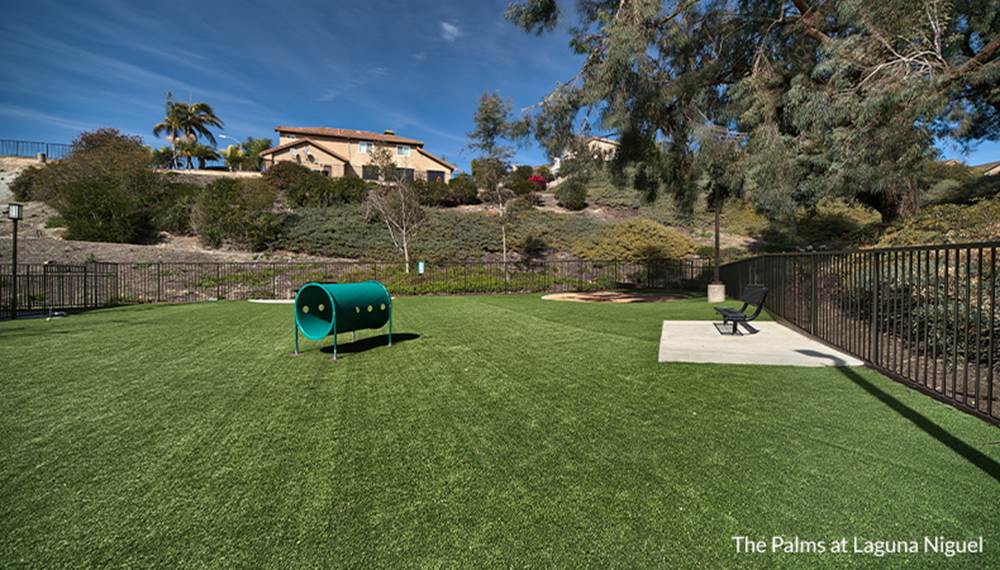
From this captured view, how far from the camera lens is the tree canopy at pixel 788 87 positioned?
9.04 metres

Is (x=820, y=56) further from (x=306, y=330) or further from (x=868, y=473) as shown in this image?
(x=306, y=330)

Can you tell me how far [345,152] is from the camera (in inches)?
1997

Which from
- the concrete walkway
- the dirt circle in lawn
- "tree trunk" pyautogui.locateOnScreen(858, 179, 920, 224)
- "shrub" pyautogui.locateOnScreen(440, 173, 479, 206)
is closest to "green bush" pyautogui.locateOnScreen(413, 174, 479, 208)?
"shrub" pyautogui.locateOnScreen(440, 173, 479, 206)

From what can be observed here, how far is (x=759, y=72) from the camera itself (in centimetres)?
1259

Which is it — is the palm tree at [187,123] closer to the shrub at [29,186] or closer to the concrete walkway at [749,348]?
the shrub at [29,186]

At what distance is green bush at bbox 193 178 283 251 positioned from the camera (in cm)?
2550

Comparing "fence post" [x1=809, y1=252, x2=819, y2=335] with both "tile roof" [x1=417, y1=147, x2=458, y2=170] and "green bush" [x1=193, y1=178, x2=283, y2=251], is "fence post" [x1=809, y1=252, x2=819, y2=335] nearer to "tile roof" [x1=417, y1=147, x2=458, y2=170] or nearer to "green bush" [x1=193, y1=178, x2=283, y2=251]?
"green bush" [x1=193, y1=178, x2=283, y2=251]

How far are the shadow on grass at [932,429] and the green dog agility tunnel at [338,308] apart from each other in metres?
5.90

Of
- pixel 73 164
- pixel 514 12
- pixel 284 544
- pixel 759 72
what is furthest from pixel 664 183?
pixel 73 164

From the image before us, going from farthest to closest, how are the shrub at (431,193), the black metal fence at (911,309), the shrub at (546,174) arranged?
the shrub at (546,174), the shrub at (431,193), the black metal fence at (911,309)

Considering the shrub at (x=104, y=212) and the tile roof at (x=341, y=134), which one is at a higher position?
the tile roof at (x=341, y=134)

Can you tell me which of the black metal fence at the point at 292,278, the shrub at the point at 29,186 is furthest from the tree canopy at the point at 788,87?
the shrub at the point at 29,186

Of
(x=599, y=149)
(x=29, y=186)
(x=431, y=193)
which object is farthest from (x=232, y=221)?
(x=599, y=149)

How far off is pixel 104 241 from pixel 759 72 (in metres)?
30.6
